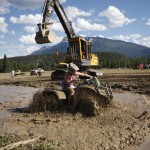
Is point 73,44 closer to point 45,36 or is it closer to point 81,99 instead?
point 45,36

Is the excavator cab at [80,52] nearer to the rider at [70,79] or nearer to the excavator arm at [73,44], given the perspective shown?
the excavator arm at [73,44]

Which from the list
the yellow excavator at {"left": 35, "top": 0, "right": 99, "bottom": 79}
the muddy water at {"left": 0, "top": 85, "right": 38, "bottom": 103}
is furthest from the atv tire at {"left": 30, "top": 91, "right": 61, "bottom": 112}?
the yellow excavator at {"left": 35, "top": 0, "right": 99, "bottom": 79}

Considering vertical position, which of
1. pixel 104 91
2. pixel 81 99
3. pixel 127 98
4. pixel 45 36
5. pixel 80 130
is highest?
pixel 45 36

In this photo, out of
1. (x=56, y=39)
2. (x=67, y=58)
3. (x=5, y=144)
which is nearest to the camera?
(x=5, y=144)

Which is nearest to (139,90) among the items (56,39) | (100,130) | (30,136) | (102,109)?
(56,39)

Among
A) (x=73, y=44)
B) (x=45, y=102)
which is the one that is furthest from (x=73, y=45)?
(x=45, y=102)

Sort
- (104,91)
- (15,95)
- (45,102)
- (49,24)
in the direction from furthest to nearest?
(49,24) < (15,95) < (45,102) < (104,91)

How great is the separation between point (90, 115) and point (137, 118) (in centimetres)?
166

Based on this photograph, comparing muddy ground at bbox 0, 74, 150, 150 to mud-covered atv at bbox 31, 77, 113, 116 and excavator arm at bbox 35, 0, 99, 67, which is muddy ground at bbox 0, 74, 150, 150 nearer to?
mud-covered atv at bbox 31, 77, 113, 116

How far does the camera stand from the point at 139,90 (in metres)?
23.9

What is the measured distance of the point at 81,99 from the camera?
519 inches

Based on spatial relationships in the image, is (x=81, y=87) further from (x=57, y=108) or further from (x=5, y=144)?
(x=5, y=144)

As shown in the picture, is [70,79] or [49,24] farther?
[49,24]

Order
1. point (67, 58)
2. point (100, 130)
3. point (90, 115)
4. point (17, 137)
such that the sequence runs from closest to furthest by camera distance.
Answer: point (17, 137), point (100, 130), point (90, 115), point (67, 58)
